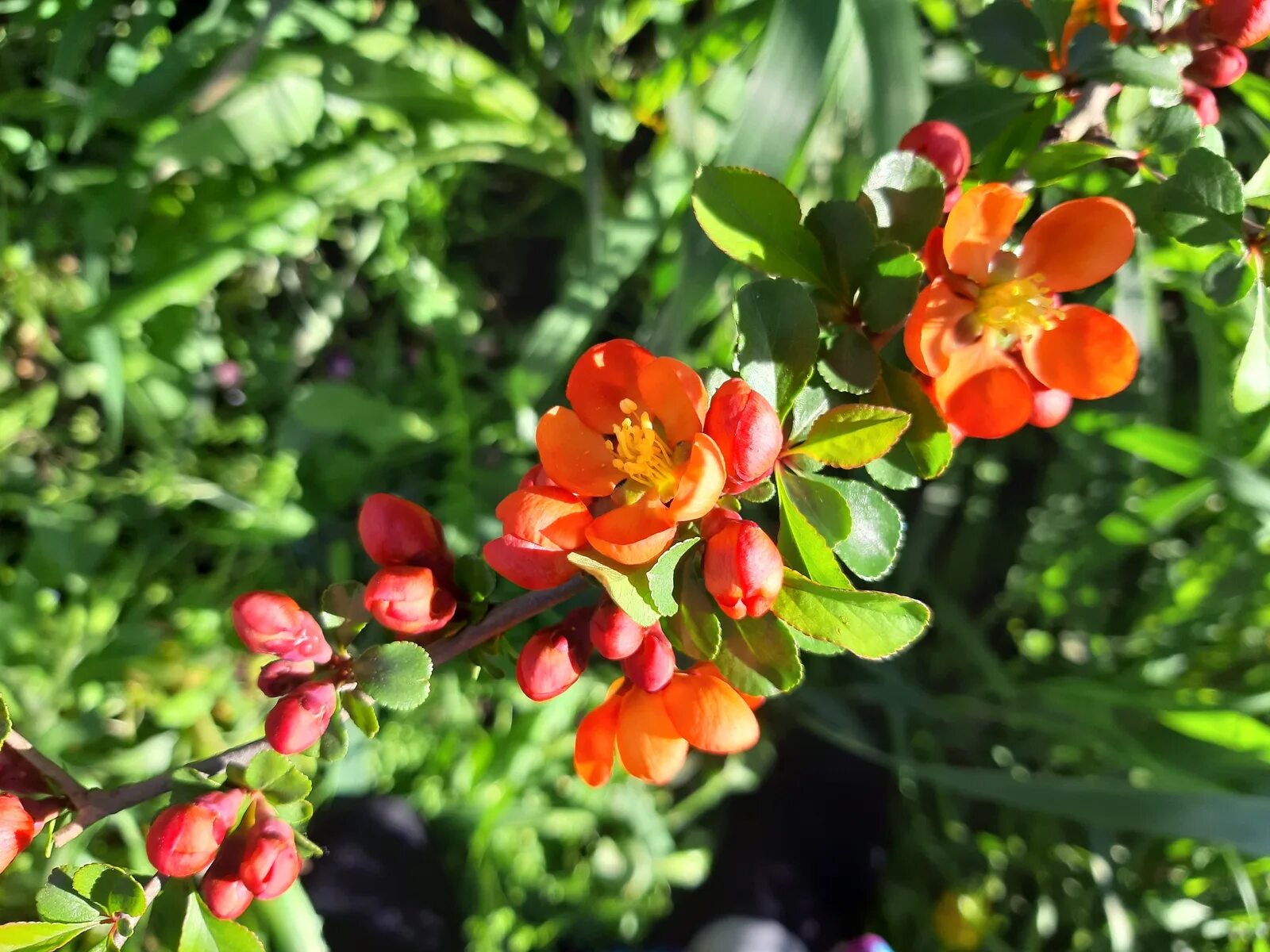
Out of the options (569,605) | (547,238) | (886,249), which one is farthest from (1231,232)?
(547,238)

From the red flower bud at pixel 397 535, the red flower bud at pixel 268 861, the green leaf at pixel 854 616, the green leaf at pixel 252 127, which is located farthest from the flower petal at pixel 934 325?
the green leaf at pixel 252 127

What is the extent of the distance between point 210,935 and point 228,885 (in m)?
0.05

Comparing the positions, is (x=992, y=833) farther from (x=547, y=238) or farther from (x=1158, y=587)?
(x=547, y=238)

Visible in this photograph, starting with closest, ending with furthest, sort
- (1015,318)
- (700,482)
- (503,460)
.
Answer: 1. (700,482)
2. (1015,318)
3. (503,460)

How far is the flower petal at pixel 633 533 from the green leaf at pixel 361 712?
132mm

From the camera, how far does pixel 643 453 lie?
0.35 m

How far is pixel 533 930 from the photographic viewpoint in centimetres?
93

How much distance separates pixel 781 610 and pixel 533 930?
0.77m

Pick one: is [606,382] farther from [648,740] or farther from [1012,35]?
[1012,35]

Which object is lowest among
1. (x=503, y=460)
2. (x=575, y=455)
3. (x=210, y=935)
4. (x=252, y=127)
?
(x=503, y=460)

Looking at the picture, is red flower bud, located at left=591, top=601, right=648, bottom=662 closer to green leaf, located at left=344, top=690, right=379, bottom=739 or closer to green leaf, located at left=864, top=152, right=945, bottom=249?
green leaf, located at left=344, top=690, right=379, bottom=739

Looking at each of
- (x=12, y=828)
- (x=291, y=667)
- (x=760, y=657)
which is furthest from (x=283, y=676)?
(x=760, y=657)

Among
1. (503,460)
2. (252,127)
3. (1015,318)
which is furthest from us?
(503,460)

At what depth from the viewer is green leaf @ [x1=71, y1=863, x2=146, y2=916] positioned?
0.34 meters
